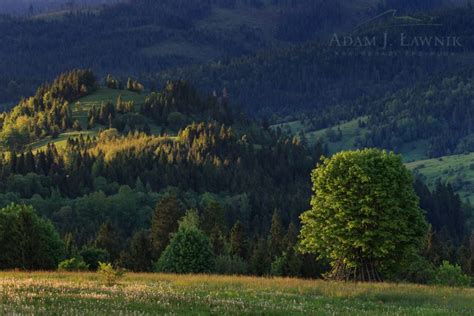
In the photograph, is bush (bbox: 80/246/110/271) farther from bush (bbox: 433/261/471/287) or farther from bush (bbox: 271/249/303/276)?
bush (bbox: 433/261/471/287)

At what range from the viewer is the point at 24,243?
313 feet

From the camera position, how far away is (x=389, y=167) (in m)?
79.0

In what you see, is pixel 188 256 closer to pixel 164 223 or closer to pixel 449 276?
pixel 449 276

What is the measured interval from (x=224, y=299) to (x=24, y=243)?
2374 inches

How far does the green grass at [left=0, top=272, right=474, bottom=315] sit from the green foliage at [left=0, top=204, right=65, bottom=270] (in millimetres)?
41644

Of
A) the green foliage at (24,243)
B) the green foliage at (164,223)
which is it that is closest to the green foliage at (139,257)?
the green foliage at (164,223)

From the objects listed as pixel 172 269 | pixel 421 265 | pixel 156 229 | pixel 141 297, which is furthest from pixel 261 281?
pixel 156 229

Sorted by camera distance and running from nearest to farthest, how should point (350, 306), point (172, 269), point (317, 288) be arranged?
point (350, 306)
point (317, 288)
point (172, 269)

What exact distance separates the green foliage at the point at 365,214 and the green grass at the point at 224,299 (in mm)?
21477

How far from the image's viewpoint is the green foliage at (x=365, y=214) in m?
77.2

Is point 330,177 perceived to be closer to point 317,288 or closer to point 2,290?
point 317,288

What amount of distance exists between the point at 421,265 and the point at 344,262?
58177 mm

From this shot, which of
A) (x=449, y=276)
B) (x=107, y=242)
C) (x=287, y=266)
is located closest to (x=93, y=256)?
(x=107, y=242)

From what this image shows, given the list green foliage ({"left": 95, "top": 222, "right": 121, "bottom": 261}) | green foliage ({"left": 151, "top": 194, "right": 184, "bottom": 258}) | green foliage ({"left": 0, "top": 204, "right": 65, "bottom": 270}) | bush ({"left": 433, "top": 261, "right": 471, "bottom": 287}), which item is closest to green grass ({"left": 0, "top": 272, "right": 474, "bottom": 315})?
green foliage ({"left": 0, "top": 204, "right": 65, "bottom": 270})
